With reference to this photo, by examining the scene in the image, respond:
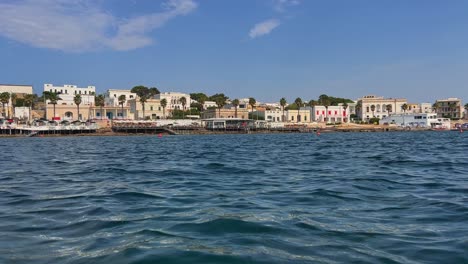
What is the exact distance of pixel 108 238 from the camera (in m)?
6.63

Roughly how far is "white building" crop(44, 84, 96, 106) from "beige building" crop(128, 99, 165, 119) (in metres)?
11.7

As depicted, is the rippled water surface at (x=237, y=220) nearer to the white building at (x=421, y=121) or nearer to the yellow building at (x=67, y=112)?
the yellow building at (x=67, y=112)

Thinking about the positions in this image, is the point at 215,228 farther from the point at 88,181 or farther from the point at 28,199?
the point at 88,181

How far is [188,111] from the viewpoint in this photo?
418 ft

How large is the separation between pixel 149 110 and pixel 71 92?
3326 centimetres

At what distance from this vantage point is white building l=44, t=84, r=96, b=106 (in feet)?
394

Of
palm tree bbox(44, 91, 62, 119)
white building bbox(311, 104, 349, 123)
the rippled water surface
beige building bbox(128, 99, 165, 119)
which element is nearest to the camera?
the rippled water surface

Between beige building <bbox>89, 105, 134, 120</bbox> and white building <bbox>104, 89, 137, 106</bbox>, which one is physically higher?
white building <bbox>104, 89, 137, 106</bbox>

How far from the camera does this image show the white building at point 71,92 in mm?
120125

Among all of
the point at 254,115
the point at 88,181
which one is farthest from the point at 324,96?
the point at 88,181

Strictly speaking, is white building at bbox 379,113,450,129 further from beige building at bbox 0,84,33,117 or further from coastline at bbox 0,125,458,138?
beige building at bbox 0,84,33,117

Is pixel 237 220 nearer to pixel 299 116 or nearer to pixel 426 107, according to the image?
pixel 299 116

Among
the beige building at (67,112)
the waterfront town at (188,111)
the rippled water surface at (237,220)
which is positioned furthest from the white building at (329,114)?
the rippled water surface at (237,220)

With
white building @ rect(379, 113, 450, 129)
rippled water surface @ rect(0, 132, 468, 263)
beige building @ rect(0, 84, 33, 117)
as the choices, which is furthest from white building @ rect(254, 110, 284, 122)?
rippled water surface @ rect(0, 132, 468, 263)
